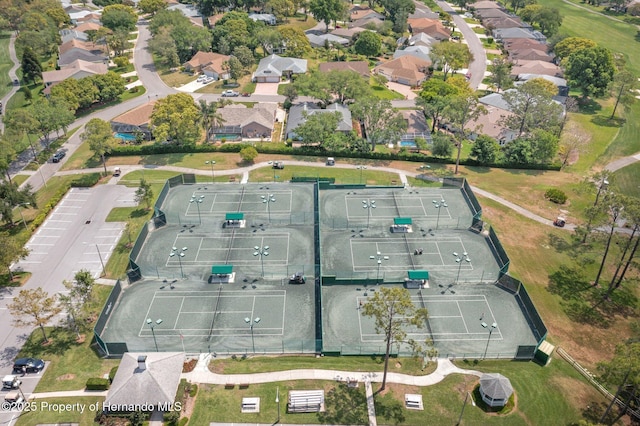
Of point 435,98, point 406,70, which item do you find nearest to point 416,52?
point 406,70

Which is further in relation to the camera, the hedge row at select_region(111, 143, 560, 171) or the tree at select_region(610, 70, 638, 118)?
the tree at select_region(610, 70, 638, 118)

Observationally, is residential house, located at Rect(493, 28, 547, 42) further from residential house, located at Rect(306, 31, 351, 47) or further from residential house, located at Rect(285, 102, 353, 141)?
residential house, located at Rect(285, 102, 353, 141)

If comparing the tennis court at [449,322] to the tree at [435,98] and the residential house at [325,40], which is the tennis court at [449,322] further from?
the residential house at [325,40]

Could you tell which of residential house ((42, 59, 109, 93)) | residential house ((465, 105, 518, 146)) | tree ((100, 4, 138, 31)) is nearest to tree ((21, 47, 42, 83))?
residential house ((42, 59, 109, 93))

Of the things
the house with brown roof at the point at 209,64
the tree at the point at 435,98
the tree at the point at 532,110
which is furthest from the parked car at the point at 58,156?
the tree at the point at 532,110

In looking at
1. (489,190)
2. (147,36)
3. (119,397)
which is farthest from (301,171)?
(147,36)

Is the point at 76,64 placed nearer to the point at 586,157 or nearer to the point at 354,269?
the point at 354,269
